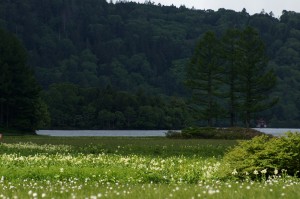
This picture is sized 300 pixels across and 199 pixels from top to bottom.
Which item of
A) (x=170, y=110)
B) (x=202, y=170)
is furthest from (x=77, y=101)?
(x=202, y=170)

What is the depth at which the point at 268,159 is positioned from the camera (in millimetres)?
16703

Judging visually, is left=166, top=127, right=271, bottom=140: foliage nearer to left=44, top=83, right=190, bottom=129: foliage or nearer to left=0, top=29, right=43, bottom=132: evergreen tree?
left=0, top=29, right=43, bottom=132: evergreen tree

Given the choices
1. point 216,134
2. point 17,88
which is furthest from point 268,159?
point 17,88

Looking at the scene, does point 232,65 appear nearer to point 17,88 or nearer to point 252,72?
point 252,72

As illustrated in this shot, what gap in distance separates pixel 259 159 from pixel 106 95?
5448 inches

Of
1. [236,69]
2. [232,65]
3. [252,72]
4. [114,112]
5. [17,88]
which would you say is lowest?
[114,112]

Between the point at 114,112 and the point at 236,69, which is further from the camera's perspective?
the point at 114,112

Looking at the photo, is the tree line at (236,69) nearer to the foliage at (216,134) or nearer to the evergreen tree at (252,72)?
the evergreen tree at (252,72)

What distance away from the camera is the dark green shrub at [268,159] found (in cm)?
1661

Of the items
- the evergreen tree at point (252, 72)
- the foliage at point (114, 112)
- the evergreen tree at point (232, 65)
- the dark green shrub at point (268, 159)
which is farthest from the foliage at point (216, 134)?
the foliage at point (114, 112)

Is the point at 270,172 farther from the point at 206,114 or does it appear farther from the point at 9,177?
the point at 206,114

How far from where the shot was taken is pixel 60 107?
499 ft

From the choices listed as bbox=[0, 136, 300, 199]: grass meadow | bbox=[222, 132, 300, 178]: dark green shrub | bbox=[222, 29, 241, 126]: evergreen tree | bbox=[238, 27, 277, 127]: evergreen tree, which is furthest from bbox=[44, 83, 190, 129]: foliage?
bbox=[222, 132, 300, 178]: dark green shrub

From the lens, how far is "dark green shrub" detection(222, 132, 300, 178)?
1661 centimetres
